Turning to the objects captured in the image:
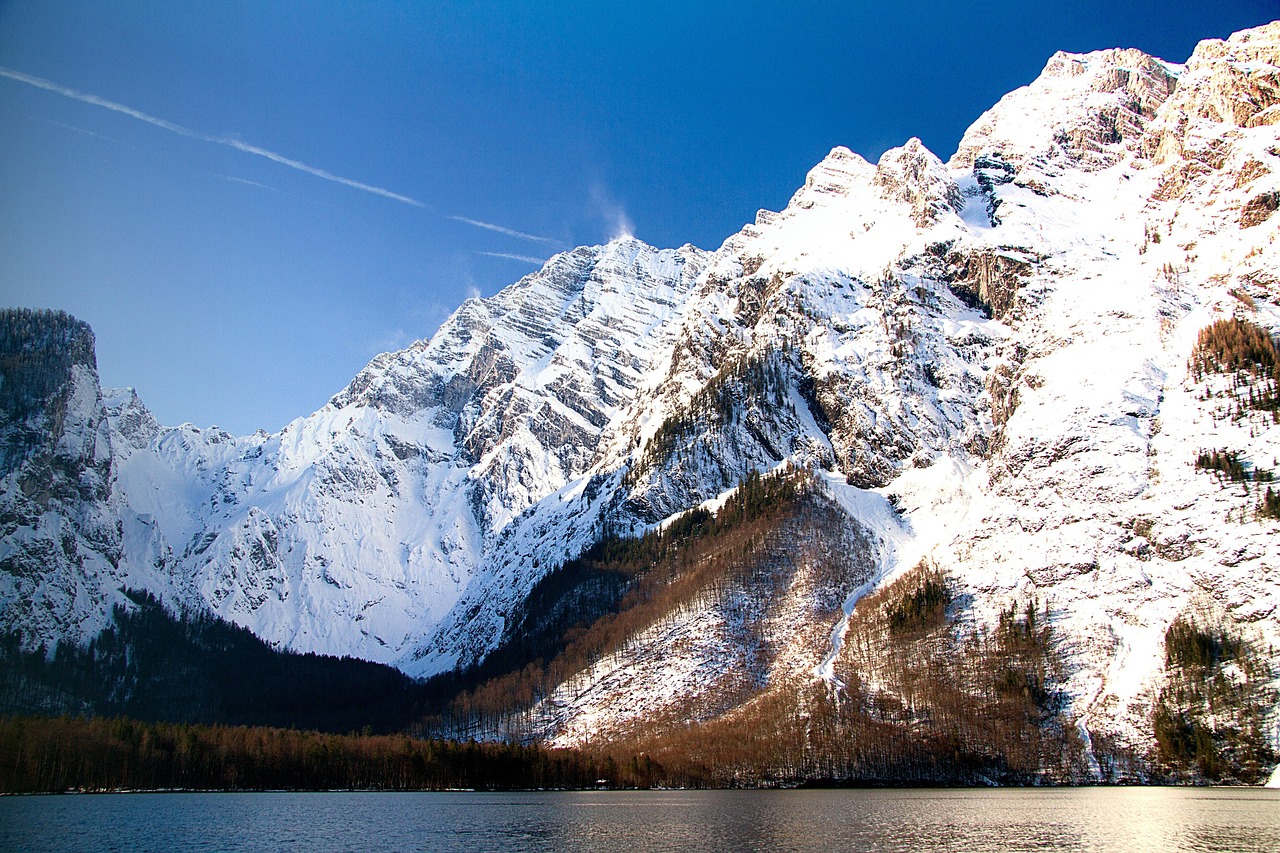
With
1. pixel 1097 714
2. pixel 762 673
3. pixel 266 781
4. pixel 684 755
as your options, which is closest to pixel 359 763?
pixel 266 781

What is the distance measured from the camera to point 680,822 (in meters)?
95.2

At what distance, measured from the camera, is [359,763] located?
174375 millimetres

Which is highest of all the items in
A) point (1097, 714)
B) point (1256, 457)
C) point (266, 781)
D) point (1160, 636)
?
point (1256, 457)

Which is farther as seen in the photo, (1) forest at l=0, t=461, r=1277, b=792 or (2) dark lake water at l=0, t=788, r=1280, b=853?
(1) forest at l=0, t=461, r=1277, b=792

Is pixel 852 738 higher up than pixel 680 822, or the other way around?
pixel 852 738

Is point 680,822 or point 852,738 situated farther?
point 852,738

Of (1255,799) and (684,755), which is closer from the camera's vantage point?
(1255,799)

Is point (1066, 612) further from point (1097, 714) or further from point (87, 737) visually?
point (87, 737)

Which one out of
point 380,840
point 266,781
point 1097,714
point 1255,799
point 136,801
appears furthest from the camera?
point 266,781

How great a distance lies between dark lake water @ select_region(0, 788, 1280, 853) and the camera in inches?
3014

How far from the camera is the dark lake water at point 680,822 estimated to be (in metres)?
76.6

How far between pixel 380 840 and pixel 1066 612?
131 m

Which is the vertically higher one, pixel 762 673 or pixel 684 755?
pixel 762 673

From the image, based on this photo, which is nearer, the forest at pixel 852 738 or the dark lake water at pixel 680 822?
the dark lake water at pixel 680 822
